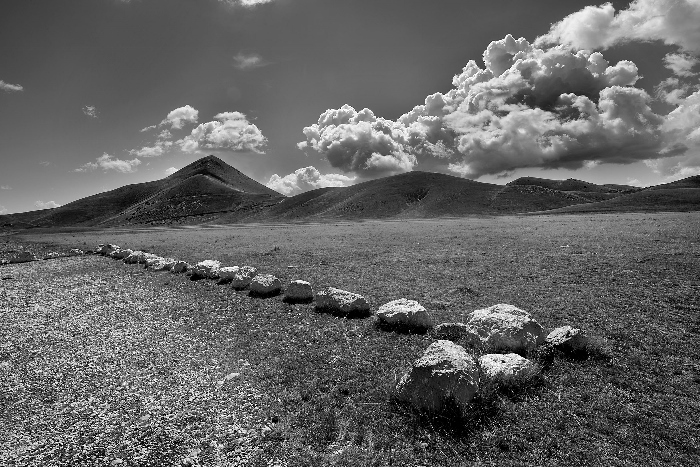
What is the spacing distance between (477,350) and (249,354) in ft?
21.4

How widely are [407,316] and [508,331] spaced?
3210mm

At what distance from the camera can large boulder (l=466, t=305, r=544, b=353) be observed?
378 inches

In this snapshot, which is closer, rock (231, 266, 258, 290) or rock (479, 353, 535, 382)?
rock (479, 353, 535, 382)

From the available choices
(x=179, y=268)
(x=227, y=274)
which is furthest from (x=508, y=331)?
(x=179, y=268)

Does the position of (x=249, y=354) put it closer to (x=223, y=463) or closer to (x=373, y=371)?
(x=373, y=371)

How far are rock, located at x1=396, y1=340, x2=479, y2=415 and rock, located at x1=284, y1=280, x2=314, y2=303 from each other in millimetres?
8945

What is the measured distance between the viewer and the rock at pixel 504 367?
802 centimetres

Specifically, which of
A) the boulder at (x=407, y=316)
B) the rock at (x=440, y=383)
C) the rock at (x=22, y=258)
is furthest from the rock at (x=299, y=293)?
the rock at (x=22, y=258)

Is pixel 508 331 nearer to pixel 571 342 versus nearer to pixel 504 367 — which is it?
pixel 571 342

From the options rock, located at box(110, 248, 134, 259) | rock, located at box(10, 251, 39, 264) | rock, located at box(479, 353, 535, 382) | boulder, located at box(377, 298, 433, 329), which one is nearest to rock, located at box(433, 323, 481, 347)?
boulder, located at box(377, 298, 433, 329)

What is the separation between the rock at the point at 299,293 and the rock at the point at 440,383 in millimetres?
8945

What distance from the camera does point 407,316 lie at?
11.9m

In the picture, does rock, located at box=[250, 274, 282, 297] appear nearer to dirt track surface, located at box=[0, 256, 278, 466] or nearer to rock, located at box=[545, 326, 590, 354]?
dirt track surface, located at box=[0, 256, 278, 466]

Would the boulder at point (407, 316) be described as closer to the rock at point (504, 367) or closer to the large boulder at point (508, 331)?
the large boulder at point (508, 331)
